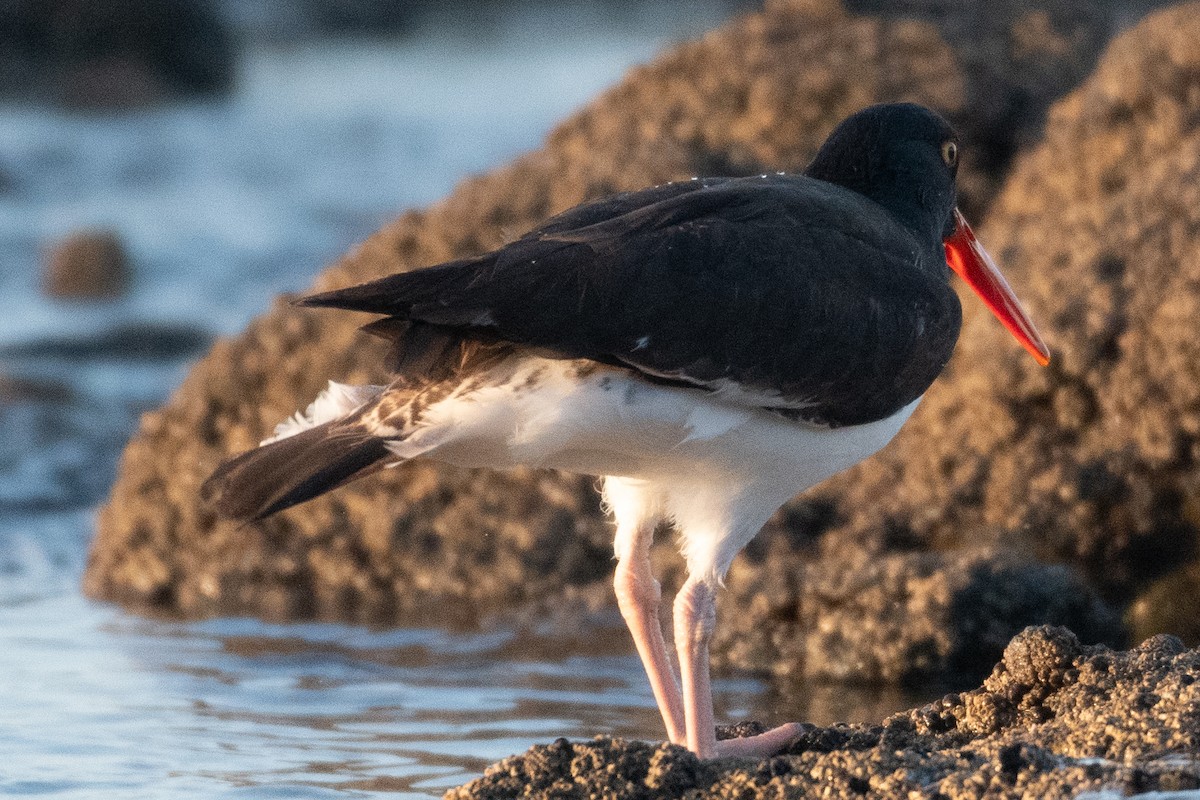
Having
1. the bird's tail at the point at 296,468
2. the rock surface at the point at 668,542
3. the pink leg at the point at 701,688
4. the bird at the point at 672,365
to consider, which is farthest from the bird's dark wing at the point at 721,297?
the rock surface at the point at 668,542

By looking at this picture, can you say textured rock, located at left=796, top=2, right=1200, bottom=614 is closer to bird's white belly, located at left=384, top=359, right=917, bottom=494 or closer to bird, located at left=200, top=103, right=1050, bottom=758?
bird, located at left=200, top=103, right=1050, bottom=758

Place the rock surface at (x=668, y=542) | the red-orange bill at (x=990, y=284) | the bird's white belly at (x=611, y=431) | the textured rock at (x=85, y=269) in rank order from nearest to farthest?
the bird's white belly at (x=611, y=431), the red-orange bill at (x=990, y=284), the rock surface at (x=668, y=542), the textured rock at (x=85, y=269)

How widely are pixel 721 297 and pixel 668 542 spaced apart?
3.26 m

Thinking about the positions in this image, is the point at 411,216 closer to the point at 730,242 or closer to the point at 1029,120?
the point at 1029,120

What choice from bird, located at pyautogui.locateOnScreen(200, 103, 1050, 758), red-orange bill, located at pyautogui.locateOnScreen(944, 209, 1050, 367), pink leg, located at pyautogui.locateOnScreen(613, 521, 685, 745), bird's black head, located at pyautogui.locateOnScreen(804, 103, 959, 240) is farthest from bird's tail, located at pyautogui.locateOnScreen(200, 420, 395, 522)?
red-orange bill, located at pyautogui.locateOnScreen(944, 209, 1050, 367)

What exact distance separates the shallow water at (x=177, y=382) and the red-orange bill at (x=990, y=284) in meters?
1.45

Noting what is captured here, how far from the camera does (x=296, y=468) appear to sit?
494cm

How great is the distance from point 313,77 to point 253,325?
25112mm

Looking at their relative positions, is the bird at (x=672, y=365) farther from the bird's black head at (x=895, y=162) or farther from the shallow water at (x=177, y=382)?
the shallow water at (x=177, y=382)

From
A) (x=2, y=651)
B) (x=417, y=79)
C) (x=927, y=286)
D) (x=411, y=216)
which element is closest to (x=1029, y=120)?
(x=411, y=216)

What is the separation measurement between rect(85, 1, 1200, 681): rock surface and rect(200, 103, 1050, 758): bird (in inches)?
59.5

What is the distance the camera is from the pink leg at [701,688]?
5172 millimetres

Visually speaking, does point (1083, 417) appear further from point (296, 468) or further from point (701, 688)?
point (296, 468)

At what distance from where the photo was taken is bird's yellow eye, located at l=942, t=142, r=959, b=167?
20.2ft
